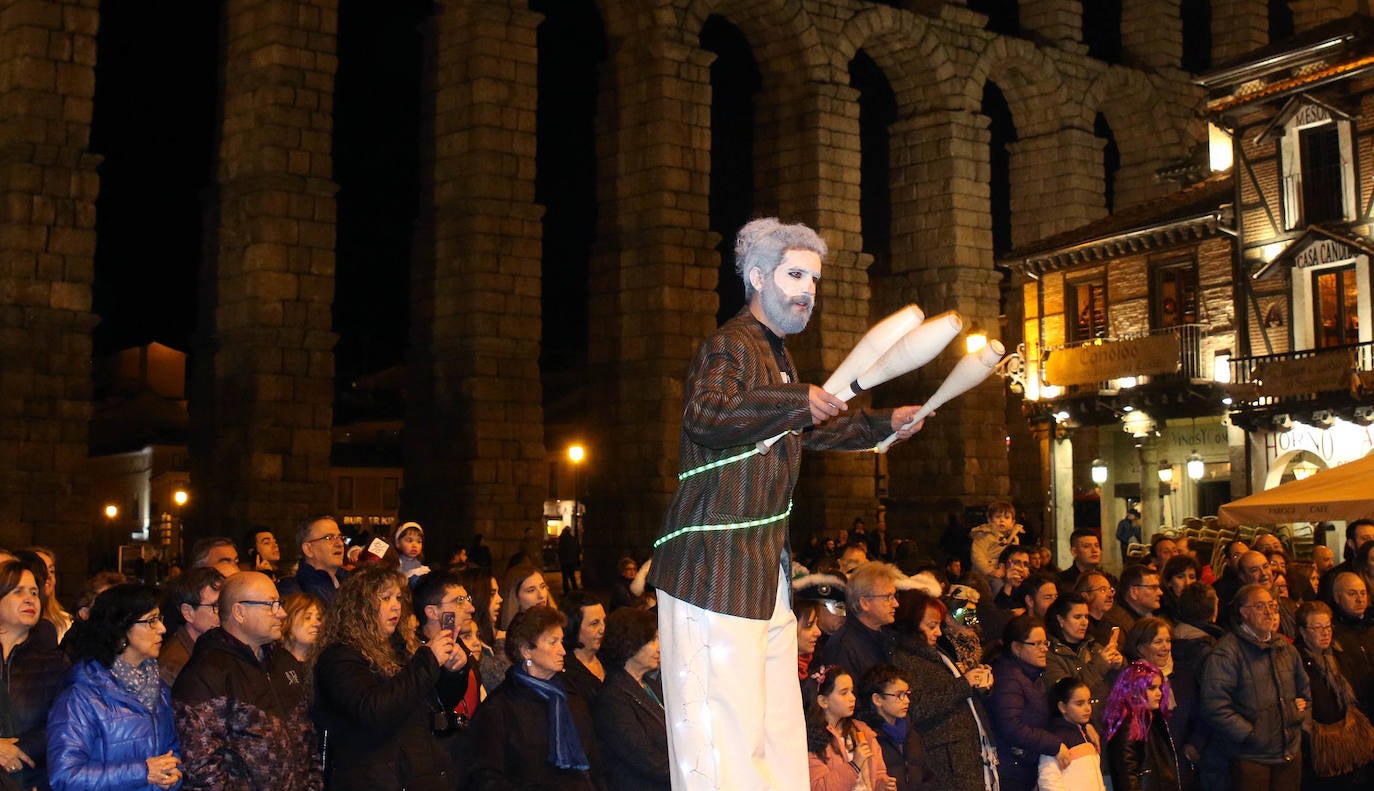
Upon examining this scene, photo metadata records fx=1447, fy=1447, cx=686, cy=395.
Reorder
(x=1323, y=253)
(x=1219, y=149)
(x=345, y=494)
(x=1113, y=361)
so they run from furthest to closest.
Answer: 1. (x=345, y=494)
2. (x=1113, y=361)
3. (x=1219, y=149)
4. (x=1323, y=253)

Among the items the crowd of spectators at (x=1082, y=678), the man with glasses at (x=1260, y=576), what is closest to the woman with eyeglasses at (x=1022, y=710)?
the crowd of spectators at (x=1082, y=678)

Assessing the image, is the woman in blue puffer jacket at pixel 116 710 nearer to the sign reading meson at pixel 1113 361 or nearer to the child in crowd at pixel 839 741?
the child in crowd at pixel 839 741

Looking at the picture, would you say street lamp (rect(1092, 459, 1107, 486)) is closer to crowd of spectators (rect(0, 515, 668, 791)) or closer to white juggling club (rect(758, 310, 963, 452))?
crowd of spectators (rect(0, 515, 668, 791))

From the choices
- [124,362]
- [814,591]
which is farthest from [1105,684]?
[124,362]

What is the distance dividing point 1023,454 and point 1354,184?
45.8 ft

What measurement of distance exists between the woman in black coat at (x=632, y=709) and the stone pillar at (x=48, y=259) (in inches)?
566

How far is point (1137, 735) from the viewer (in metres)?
8.45

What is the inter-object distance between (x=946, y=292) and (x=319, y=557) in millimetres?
24194

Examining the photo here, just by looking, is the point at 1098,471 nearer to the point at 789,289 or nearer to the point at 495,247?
the point at 495,247

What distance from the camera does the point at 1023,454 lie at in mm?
39219

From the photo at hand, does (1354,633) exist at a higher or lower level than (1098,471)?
lower

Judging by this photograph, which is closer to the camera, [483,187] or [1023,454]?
Answer: [483,187]

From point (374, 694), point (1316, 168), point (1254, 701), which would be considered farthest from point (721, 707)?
point (1316, 168)

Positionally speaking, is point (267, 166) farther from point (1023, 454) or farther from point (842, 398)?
point (1023, 454)
